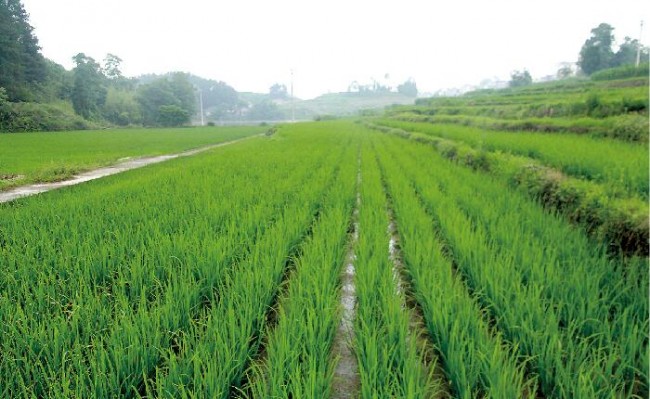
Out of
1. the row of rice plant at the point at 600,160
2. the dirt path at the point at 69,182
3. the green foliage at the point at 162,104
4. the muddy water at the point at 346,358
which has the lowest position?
the muddy water at the point at 346,358

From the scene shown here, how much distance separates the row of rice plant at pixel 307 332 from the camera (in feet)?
4.51

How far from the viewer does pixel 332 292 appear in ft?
7.29

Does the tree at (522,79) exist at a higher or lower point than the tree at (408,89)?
lower

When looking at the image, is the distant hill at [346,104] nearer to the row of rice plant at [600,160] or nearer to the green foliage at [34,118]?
the green foliage at [34,118]

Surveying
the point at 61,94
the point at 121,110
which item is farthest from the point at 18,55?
the point at 121,110

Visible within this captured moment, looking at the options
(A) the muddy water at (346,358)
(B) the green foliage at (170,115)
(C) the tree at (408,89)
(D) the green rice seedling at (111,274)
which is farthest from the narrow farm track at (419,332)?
(C) the tree at (408,89)

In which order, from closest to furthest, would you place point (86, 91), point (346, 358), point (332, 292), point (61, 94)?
point (346, 358) < point (332, 292) < point (61, 94) < point (86, 91)

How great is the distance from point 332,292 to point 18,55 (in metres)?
41.8

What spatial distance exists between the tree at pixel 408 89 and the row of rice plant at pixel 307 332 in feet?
417

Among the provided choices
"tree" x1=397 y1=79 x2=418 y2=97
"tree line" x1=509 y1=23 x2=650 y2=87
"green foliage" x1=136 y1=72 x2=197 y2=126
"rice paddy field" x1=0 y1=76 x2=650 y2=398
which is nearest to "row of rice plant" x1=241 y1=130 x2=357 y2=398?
"rice paddy field" x1=0 y1=76 x2=650 y2=398

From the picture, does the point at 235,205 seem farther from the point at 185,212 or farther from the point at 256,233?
the point at 256,233

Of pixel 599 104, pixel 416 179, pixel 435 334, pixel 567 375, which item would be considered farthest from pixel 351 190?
pixel 599 104

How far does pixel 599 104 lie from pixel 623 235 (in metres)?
8.62

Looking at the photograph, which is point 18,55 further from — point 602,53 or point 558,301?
point 602,53
